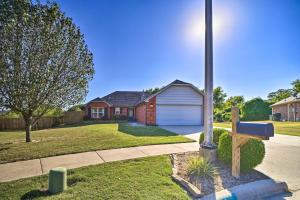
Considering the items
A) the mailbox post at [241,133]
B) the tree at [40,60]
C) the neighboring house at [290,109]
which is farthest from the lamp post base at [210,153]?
the neighboring house at [290,109]

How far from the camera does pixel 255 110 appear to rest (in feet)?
125

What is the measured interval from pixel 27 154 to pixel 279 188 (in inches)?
318

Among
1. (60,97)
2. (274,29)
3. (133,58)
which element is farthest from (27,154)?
(274,29)

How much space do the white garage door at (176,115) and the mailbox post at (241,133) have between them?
622 inches

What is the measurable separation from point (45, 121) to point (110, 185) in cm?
2124

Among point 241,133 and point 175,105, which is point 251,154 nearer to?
point 241,133

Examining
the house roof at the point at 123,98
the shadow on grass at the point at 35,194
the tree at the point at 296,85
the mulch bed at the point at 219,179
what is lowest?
the shadow on grass at the point at 35,194

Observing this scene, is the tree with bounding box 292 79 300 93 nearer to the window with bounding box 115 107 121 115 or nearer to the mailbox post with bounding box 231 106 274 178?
the window with bounding box 115 107 121 115

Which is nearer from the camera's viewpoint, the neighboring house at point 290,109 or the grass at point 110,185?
the grass at point 110,185

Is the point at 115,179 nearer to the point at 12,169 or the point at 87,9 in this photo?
the point at 12,169

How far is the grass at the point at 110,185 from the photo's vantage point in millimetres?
3906

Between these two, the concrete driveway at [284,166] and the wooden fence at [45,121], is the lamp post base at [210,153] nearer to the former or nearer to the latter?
the concrete driveway at [284,166]

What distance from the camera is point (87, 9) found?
976cm

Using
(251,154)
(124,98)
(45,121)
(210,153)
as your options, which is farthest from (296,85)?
(251,154)
